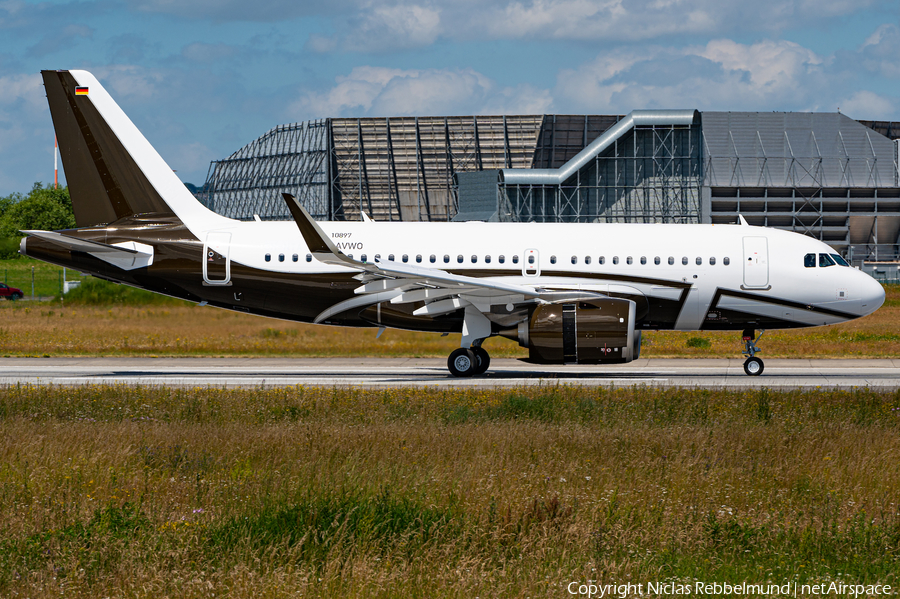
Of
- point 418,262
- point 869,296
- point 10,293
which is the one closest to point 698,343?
point 869,296

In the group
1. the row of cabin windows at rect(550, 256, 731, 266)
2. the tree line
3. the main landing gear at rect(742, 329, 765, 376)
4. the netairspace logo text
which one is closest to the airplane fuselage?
the row of cabin windows at rect(550, 256, 731, 266)

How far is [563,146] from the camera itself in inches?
3378

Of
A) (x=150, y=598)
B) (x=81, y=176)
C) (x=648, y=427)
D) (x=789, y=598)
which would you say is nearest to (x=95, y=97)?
(x=81, y=176)

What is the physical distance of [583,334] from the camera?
65.5ft

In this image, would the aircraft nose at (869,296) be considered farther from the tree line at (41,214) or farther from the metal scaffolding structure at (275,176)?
the tree line at (41,214)

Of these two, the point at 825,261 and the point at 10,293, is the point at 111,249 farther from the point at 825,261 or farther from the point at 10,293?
the point at 10,293

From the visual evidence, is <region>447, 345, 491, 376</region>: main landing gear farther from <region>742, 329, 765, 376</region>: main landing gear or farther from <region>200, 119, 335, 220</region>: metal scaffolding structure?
<region>200, 119, 335, 220</region>: metal scaffolding structure

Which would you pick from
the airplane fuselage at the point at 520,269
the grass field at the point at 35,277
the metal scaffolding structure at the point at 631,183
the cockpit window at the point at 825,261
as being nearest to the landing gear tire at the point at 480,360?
the airplane fuselage at the point at 520,269

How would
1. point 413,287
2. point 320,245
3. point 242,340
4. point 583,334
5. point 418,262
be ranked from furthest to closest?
point 242,340 < point 418,262 < point 413,287 < point 320,245 < point 583,334

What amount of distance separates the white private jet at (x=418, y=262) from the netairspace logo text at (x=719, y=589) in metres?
14.8

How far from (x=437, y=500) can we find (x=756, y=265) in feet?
53.1

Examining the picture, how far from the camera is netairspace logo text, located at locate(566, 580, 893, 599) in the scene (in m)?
6.26

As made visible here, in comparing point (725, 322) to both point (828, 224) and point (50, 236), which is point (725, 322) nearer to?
point (50, 236)

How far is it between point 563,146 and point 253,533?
81.3 m
